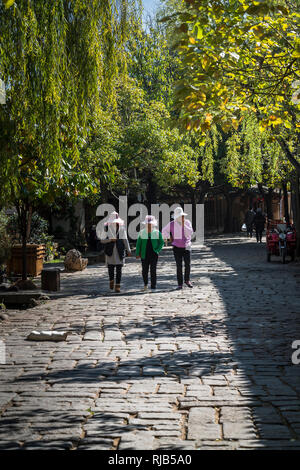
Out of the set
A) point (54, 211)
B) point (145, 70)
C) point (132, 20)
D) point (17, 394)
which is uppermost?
point (145, 70)

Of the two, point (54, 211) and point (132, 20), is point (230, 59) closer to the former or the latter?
point (132, 20)

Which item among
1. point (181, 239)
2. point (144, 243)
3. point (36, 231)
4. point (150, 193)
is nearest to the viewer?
point (181, 239)

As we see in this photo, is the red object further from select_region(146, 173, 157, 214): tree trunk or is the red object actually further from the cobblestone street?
select_region(146, 173, 157, 214): tree trunk

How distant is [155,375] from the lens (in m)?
7.09

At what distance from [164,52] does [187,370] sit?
117 feet

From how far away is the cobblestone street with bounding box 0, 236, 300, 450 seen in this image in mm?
5133

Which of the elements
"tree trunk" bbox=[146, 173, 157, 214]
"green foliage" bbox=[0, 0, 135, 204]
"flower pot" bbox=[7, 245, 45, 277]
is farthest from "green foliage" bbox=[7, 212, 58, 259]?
"green foliage" bbox=[0, 0, 135, 204]

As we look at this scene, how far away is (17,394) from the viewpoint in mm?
6391

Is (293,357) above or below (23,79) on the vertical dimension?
below

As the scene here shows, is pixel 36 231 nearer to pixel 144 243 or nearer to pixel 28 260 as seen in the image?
pixel 28 260

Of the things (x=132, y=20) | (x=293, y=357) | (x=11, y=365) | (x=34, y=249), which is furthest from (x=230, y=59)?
(x=34, y=249)

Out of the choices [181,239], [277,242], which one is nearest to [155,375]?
[181,239]

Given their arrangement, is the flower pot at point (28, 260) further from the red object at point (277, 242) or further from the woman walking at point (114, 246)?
the red object at point (277, 242)

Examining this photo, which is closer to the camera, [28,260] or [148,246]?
[148,246]
